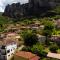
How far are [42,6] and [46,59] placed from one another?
40.2m

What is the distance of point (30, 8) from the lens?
216ft

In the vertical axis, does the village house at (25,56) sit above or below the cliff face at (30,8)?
below

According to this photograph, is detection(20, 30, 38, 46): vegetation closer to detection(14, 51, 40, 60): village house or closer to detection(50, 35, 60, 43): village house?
detection(50, 35, 60, 43): village house

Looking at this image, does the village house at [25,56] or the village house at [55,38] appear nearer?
the village house at [25,56]

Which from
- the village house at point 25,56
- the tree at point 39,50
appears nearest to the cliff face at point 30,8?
the tree at point 39,50

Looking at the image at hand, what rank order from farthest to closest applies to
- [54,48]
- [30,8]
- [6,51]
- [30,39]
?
1. [30,8]
2. [30,39]
3. [54,48]
4. [6,51]

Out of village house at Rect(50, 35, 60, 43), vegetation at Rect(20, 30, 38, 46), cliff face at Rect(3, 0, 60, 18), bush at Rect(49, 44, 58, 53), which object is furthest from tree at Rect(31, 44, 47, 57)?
cliff face at Rect(3, 0, 60, 18)

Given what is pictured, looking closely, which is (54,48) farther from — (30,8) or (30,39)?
(30,8)

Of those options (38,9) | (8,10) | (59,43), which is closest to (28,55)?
(59,43)

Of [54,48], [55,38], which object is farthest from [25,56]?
[55,38]

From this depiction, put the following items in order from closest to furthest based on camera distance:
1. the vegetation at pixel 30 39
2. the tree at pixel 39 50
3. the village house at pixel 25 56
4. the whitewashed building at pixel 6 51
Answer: the village house at pixel 25 56
the whitewashed building at pixel 6 51
the tree at pixel 39 50
the vegetation at pixel 30 39

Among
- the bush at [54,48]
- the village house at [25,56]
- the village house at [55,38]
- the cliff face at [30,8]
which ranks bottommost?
the village house at [25,56]

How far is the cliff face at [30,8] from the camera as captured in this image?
61.7 metres

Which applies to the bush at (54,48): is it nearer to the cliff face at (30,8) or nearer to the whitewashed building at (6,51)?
the whitewashed building at (6,51)
